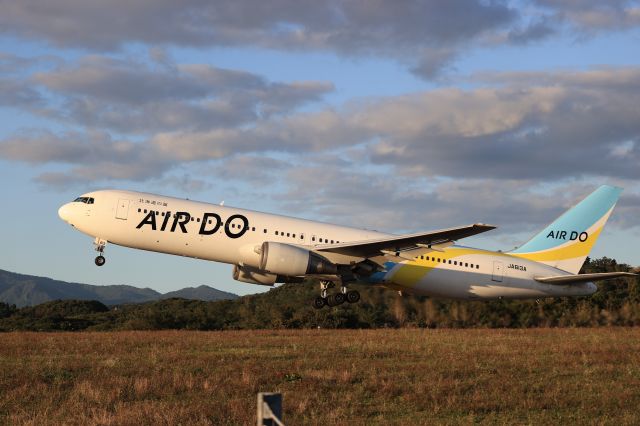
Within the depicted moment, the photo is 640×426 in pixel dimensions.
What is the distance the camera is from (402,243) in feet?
111

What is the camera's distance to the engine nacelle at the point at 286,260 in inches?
1310

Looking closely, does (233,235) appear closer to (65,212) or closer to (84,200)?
(84,200)

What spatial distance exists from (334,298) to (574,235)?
13685 mm

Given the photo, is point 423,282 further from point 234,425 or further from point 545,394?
point 234,425

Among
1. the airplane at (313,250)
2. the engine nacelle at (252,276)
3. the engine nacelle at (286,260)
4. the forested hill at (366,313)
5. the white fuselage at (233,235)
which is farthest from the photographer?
the forested hill at (366,313)

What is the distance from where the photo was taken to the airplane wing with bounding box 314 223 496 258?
104 feet

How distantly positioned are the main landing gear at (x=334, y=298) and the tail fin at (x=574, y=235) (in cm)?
904

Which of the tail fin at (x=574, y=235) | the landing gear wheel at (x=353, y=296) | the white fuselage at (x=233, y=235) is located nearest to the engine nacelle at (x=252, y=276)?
the white fuselage at (x=233, y=235)

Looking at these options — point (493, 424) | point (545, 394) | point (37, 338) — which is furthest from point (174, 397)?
point (37, 338)

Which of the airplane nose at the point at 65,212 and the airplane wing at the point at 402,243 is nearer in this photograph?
the airplane wing at the point at 402,243

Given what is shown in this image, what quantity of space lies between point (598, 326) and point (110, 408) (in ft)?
110

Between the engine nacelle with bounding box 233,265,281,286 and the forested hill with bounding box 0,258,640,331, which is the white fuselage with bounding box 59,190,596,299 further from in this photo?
the forested hill with bounding box 0,258,640,331

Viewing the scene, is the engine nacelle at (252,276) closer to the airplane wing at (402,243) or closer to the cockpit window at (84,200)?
the airplane wing at (402,243)

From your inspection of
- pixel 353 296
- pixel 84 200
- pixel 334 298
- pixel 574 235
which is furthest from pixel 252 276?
pixel 574 235
